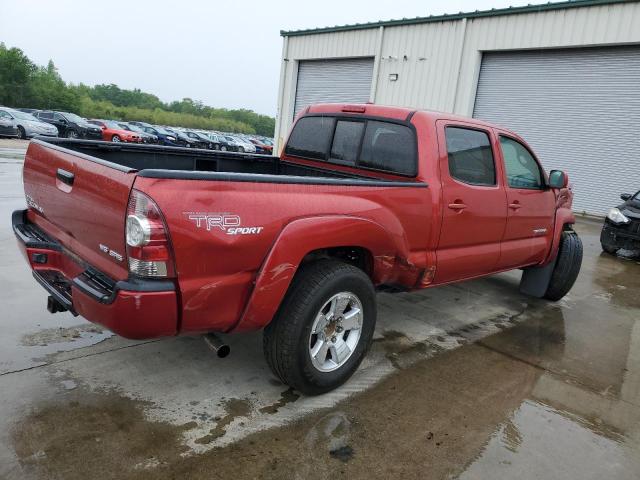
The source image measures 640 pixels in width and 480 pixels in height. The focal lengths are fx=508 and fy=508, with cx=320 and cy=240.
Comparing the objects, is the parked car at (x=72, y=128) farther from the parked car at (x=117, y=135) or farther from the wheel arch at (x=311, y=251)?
the wheel arch at (x=311, y=251)

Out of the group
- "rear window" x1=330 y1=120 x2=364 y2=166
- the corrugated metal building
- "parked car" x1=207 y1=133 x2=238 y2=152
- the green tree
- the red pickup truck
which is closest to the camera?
the red pickup truck

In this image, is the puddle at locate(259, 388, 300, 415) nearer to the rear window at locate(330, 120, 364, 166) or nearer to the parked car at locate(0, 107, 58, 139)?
the rear window at locate(330, 120, 364, 166)

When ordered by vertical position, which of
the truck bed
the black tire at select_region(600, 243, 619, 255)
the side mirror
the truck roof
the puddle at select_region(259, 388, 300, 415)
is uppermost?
the truck roof

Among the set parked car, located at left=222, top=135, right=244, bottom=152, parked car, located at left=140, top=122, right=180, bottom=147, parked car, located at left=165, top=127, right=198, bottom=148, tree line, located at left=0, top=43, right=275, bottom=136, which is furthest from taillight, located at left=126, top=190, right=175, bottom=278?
tree line, located at left=0, top=43, right=275, bottom=136

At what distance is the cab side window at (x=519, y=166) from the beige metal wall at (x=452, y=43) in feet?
32.8

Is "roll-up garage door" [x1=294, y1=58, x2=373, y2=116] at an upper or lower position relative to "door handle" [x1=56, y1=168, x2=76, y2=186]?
upper

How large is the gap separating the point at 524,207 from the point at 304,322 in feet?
9.34

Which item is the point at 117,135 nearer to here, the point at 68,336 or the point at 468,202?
A: the point at 68,336

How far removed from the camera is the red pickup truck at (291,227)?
2.44 meters

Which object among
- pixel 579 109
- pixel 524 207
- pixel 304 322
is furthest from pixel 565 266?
pixel 579 109

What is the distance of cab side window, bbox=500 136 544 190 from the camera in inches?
183

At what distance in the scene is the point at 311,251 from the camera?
3082 millimetres

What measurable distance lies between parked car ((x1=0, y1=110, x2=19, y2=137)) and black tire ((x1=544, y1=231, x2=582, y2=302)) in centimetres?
2498

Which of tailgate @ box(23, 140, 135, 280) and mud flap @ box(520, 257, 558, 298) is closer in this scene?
tailgate @ box(23, 140, 135, 280)
